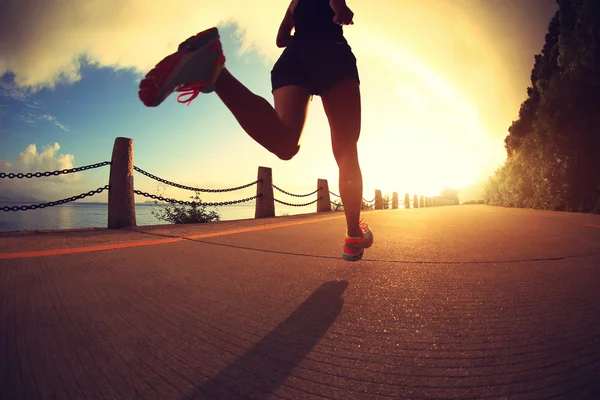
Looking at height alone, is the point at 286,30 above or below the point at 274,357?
above

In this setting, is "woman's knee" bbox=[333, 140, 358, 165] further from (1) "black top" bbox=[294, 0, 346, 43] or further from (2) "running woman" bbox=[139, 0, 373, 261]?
(1) "black top" bbox=[294, 0, 346, 43]

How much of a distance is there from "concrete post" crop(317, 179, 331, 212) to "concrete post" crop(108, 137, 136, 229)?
7.42m

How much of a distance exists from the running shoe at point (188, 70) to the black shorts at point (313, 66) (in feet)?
1.87

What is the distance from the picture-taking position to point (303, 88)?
6.92 ft

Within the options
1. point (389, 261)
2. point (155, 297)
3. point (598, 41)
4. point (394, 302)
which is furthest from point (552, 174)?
point (155, 297)

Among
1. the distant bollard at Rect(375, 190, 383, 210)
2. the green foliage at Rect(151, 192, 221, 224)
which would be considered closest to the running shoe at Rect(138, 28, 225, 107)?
the green foliage at Rect(151, 192, 221, 224)

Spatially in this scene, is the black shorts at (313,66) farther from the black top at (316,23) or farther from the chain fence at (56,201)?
the chain fence at (56,201)

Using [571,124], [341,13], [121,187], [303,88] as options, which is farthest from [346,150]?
[571,124]

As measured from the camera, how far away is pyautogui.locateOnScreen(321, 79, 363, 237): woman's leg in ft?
7.16

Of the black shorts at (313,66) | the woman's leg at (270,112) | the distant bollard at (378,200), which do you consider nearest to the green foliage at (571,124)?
the distant bollard at (378,200)

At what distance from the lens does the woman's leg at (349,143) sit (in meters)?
2.18

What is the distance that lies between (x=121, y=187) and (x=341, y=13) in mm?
4706

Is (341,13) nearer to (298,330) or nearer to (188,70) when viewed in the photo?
(188,70)

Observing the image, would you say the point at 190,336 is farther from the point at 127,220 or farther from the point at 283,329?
the point at 127,220
